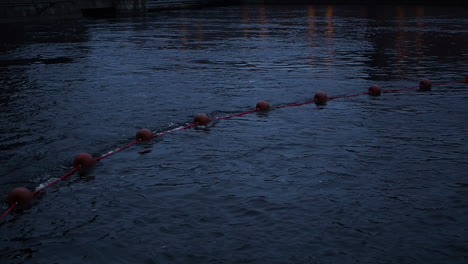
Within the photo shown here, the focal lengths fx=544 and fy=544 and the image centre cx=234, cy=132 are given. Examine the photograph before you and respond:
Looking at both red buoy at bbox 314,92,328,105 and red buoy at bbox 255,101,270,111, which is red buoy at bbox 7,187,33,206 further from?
red buoy at bbox 314,92,328,105

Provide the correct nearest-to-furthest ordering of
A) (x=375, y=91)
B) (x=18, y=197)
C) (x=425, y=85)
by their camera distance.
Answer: (x=18, y=197) → (x=375, y=91) → (x=425, y=85)

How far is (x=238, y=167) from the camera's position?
8547 mm

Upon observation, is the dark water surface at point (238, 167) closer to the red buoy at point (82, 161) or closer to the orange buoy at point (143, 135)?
the red buoy at point (82, 161)

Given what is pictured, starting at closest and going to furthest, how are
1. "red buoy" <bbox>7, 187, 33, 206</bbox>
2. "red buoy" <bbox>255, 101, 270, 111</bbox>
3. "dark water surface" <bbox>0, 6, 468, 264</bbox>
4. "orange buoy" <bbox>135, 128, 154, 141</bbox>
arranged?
"dark water surface" <bbox>0, 6, 468, 264</bbox> < "red buoy" <bbox>7, 187, 33, 206</bbox> < "orange buoy" <bbox>135, 128, 154, 141</bbox> < "red buoy" <bbox>255, 101, 270, 111</bbox>

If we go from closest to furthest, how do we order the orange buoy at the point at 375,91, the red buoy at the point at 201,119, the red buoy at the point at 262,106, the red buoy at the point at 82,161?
1. the red buoy at the point at 82,161
2. the red buoy at the point at 201,119
3. the red buoy at the point at 262,106
4. the orange buoy at the point at 375,91

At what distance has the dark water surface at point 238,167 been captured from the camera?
608cm

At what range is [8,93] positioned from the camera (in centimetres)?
1457

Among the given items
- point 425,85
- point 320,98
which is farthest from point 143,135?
point 425,85

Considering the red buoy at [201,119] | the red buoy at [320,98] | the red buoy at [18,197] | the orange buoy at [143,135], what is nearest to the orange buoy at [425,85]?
the red buoy at [320,98]

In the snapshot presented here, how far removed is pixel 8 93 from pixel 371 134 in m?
9.72

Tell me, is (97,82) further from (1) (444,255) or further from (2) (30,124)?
(1) (444,255)

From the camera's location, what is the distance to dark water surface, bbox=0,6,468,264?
6078 millimetres

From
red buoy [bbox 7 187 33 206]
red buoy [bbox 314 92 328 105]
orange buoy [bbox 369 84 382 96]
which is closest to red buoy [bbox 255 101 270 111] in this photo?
red buoy [bbox 314 92 328 105]

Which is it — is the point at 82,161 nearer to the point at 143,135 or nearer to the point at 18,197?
the point at 18,197
